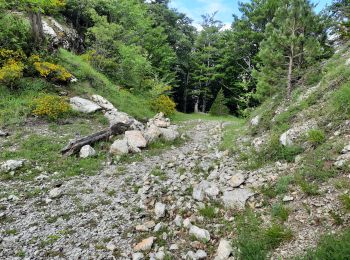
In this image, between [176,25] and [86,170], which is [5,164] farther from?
[176,25]

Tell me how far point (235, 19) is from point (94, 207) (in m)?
34.3

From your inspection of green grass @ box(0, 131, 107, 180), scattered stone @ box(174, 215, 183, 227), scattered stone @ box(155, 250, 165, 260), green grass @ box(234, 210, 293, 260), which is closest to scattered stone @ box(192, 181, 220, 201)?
scattered stone @ box(174, 215, 183, 227)

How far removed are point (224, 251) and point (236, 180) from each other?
7.94 ft

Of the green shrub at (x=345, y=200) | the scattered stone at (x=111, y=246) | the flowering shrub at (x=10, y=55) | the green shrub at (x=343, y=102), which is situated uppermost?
the flowering shrub at (x=10, y=55)

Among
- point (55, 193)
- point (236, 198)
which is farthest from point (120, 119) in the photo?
point (236, 198)

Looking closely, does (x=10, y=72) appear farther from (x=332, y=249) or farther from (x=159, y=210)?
(x=332, y=249)

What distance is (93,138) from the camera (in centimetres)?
1160

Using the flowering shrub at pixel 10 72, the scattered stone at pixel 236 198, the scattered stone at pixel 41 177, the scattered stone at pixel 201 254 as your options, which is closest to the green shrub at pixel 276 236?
the scattered stone at pixel 201 254

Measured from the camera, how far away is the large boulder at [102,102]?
1659 centimetres

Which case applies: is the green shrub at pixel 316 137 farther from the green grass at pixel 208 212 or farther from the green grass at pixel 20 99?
the green grass at pixel 20 99

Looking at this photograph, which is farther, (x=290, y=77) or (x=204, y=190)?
(x=290, y=77)

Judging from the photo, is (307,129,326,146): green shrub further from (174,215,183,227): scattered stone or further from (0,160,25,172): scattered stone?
(0,160,25,172): scattered stone

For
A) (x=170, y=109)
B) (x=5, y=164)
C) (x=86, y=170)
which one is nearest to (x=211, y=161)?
(x=86, y=170)

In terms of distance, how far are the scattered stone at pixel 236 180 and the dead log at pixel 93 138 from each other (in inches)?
262
